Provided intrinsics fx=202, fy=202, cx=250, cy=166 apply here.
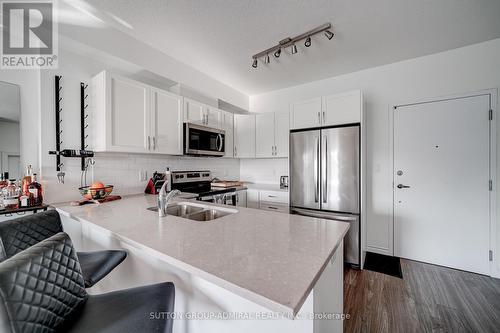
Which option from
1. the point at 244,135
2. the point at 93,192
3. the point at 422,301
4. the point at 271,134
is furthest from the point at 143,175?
the point at 422,301

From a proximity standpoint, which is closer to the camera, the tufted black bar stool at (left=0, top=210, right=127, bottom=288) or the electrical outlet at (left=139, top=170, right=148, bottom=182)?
the tufted black bar stool at (left=0, top=210, right=127, bottom=288)

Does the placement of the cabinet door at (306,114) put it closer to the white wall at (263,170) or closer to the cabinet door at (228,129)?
the white wall at (263,170)

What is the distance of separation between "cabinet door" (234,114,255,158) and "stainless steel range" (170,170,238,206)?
75cm

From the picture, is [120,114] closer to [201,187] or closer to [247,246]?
[201,187]

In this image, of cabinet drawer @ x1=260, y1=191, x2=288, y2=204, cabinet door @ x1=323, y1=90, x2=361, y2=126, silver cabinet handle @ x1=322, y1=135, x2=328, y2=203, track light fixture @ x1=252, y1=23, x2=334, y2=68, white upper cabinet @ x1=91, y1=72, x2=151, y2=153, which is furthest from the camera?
cabinet drawer @ x1=260, y1=191, x2=288, y2=204

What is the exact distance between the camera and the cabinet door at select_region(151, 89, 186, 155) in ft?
7.39

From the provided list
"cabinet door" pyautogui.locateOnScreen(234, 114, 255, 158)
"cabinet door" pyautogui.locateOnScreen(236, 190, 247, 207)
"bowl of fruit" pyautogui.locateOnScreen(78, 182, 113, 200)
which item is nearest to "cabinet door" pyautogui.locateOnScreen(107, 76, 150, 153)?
"bowl of fruit" pyautogui.locateOnScreen(78, 182, 113, 200)

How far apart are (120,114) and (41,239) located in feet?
4.10

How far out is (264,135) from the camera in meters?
3.47

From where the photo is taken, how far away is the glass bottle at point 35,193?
1573mm

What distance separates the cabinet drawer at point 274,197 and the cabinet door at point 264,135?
26.1 inches

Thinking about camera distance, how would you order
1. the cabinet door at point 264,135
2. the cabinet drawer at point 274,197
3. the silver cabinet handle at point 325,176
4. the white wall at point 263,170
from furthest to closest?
1. the white wall at point 263,170
2. the cabinet door at point 264,135
3. the cabinet drawer at point 274,197
4. the silver cabinet handle at point 325,176

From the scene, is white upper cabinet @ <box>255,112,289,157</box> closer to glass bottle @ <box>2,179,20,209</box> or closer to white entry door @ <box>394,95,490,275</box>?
white entry door @ <box>394,95,490,275</box>

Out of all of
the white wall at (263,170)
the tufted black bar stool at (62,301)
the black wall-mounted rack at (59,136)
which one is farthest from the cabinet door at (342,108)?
the black wall-mounted rack at (59,136)
